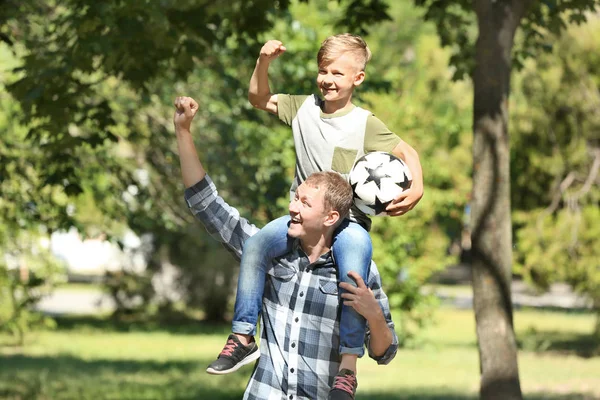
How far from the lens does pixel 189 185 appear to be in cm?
439

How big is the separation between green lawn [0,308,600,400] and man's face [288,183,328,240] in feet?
37.2

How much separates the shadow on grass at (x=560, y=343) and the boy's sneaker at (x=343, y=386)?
58.4 feet

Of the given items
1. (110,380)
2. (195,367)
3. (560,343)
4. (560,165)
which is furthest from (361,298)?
(560,343)

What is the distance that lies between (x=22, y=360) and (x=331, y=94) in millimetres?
16915

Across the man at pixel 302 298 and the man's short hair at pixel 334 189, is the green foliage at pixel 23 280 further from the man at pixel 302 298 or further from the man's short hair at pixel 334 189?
the man's short hair at pixel 334 189

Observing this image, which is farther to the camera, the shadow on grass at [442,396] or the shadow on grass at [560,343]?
the shadow on grass at [560,343]

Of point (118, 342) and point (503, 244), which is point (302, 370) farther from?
point (118, 342)

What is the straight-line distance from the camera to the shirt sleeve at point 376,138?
14.4 feet

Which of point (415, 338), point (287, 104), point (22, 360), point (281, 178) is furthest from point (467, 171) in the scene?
point (287, 104)

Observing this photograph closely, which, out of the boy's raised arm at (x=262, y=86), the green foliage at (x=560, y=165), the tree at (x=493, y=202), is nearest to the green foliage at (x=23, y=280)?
the green foliage at (x=560, y=165)

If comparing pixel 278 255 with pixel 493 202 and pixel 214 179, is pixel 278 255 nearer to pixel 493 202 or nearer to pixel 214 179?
pixel 493 202

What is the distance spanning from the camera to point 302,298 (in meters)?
4.35

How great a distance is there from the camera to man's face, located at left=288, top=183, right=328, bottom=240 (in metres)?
4.17

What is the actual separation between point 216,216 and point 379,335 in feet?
2.57
